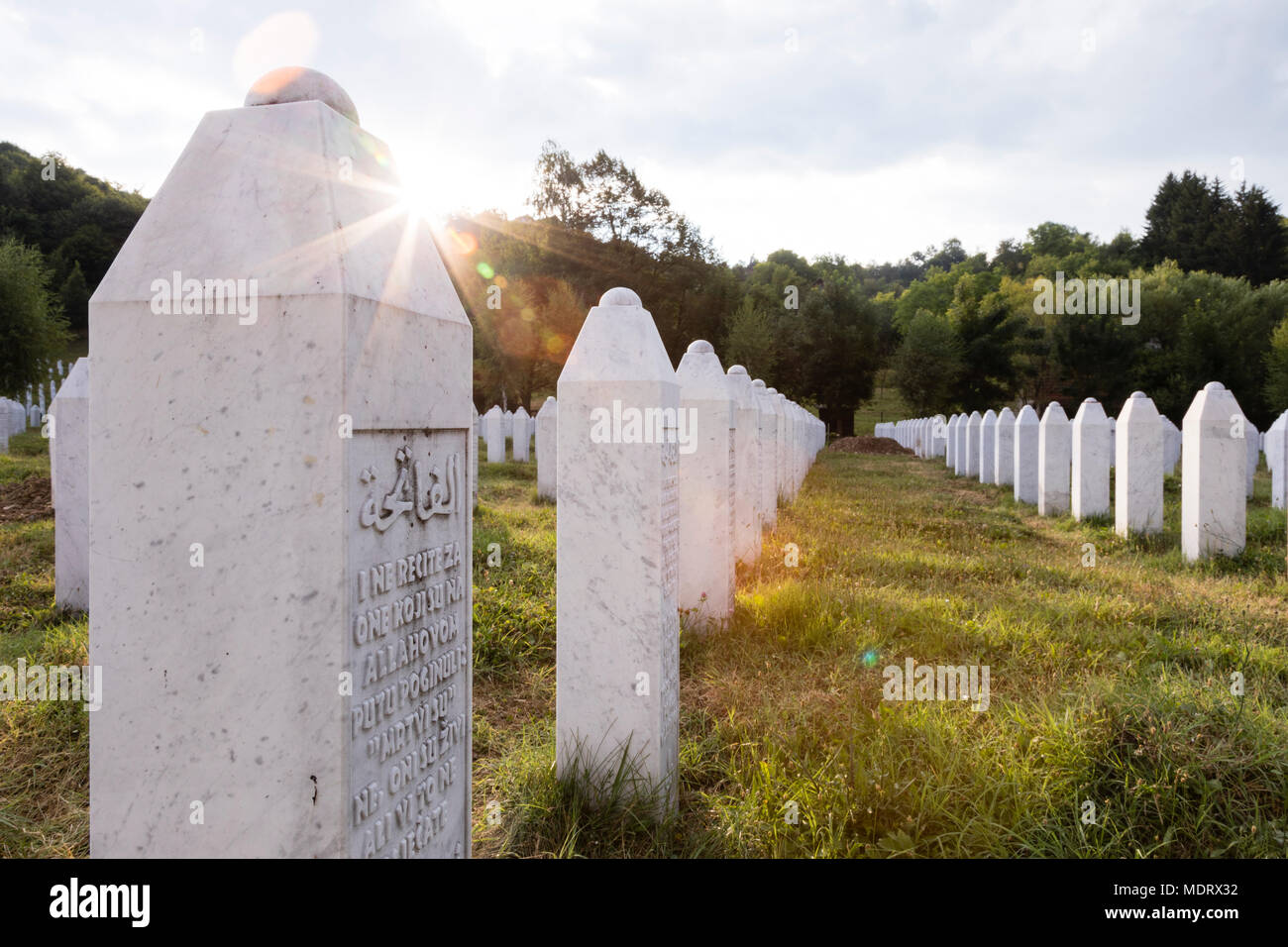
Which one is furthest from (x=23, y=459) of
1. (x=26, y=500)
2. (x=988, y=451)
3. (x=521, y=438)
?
(x=988, y=451)

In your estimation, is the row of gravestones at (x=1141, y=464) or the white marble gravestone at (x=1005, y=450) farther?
the white marble gravestone at (x=1005, y=450)

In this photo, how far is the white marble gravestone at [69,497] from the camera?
5.33 metres

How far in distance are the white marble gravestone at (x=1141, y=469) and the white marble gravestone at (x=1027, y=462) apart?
392 centimetres

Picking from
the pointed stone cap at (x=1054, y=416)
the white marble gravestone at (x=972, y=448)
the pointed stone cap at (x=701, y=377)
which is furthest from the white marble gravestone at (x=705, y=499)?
the white marble gravestone at (x=972, y=448)

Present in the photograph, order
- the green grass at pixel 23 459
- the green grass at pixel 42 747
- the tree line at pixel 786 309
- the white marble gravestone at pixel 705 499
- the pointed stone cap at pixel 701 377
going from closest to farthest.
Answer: the green grass at pixel 42 747
the white marble gravestone at pixel 705 499
the pointed stone cap at pixel 701 377
the green grass at pixel 23 459
the tree line at pixel 786 309

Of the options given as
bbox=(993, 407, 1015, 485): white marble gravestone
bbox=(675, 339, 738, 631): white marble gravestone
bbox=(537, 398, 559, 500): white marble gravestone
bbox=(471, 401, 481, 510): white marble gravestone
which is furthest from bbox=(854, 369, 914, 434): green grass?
bbox=(675, 339, 738, 631): white marble gravestone

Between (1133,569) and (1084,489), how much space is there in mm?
3325

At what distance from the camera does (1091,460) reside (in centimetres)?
959

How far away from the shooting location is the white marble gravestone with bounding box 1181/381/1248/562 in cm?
702

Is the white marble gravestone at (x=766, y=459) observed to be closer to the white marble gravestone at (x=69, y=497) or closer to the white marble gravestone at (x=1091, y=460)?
the white marble gravestone at (x=1091, y=460)

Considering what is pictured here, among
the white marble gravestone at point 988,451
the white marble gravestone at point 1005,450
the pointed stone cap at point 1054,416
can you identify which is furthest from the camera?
the white marble gravestone at point 988,451

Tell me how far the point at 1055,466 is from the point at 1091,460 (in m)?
1.26
